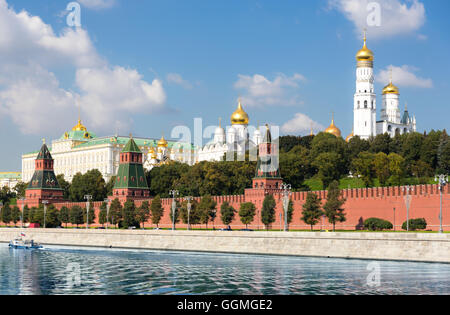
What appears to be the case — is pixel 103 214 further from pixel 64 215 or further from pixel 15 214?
pixel 15 214

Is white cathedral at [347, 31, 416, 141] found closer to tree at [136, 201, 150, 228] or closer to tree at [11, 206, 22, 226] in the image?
tree at [136, 201, 150, 228]

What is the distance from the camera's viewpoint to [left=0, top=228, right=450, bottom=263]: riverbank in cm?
3669

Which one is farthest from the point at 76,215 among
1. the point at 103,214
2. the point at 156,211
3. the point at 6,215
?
the point at 156,211

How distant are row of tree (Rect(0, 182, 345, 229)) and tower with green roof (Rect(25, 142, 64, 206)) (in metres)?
4.03

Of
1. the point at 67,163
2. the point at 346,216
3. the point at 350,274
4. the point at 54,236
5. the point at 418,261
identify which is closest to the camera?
the point at 350,274

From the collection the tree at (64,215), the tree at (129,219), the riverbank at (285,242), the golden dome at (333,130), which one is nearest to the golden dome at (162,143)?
the golden dome at (333,130)

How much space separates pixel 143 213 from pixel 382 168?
2325 centimetres

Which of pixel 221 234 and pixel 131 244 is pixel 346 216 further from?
pixel 131 244

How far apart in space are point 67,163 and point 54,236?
71.7 meters

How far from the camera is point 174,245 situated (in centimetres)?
5050

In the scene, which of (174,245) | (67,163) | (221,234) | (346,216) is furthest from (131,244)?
(67,163)

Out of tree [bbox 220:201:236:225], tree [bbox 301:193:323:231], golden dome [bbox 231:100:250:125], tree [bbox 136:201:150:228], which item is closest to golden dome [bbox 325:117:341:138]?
golden dome [bbox 231:100:250:125]

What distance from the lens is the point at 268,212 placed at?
185 feet
